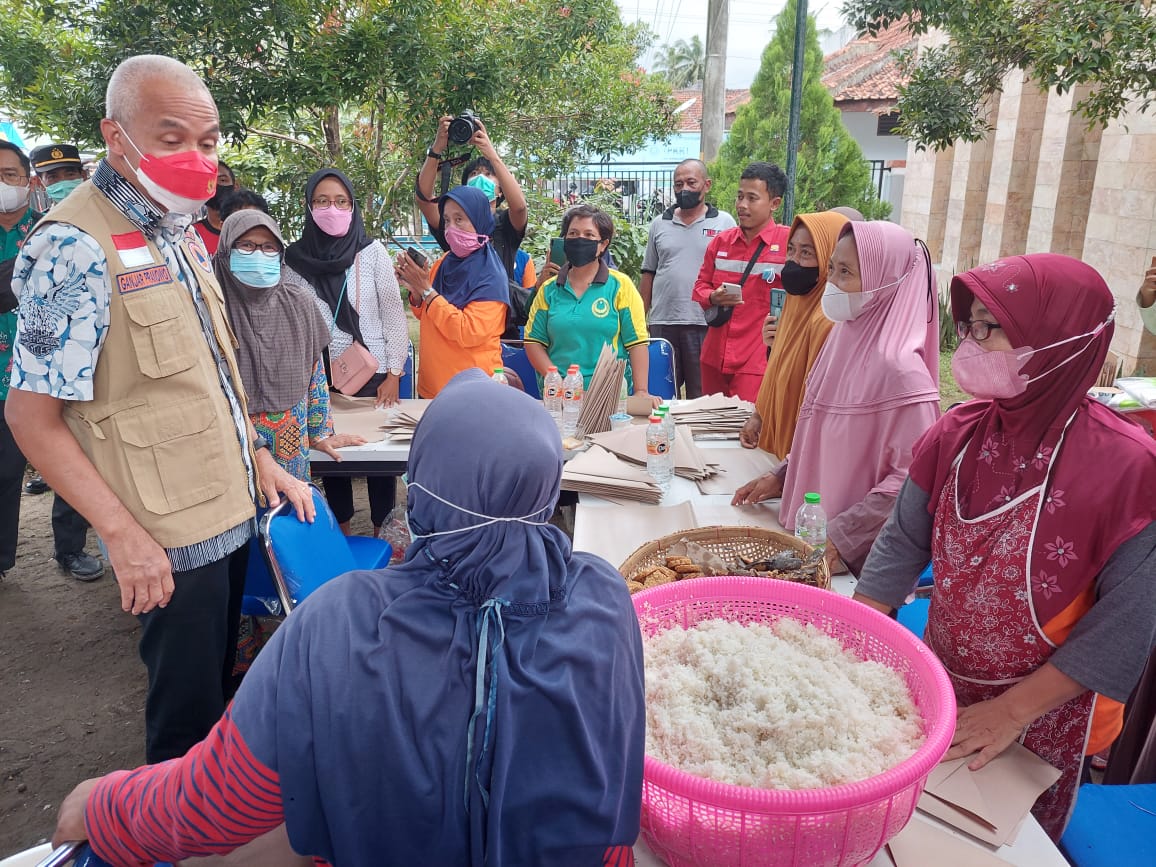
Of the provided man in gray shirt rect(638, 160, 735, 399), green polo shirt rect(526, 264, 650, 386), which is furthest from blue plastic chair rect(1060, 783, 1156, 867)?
man in gray shirt rect(638, 160, 735, 399)

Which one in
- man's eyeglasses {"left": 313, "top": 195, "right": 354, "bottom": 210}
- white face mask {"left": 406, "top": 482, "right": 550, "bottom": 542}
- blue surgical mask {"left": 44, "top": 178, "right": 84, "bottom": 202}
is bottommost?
white face mask {"left": 406, "top": 482, "right": 550, "bottom": 542}

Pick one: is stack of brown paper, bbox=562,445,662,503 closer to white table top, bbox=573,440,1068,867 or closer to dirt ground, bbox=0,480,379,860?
white table top, bbox=573,440,1068,867

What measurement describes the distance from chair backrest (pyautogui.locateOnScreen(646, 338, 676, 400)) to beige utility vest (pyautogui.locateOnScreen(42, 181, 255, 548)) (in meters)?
2.72

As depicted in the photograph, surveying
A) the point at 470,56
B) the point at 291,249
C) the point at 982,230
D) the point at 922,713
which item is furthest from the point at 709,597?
the point at 982,230

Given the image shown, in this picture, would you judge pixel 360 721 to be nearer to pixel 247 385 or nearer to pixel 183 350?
pixel 183 350

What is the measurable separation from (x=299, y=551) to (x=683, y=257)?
12.4 feet

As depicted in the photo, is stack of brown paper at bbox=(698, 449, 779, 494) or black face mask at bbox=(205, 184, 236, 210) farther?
black face mask at bbox=(205, 184, 236, 210)

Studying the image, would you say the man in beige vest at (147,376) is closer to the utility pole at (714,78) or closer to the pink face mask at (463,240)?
the pink face mask at (463,240)

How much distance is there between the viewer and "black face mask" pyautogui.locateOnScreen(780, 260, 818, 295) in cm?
296

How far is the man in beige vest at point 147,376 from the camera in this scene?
179 cm

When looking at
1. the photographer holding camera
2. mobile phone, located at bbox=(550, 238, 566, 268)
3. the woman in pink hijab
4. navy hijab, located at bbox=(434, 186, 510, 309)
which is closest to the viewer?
the woman in pink hijab

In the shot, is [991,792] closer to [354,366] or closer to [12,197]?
[354,366]

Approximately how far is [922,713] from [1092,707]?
531mm

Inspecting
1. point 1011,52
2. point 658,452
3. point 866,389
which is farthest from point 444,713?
point 1011,52
